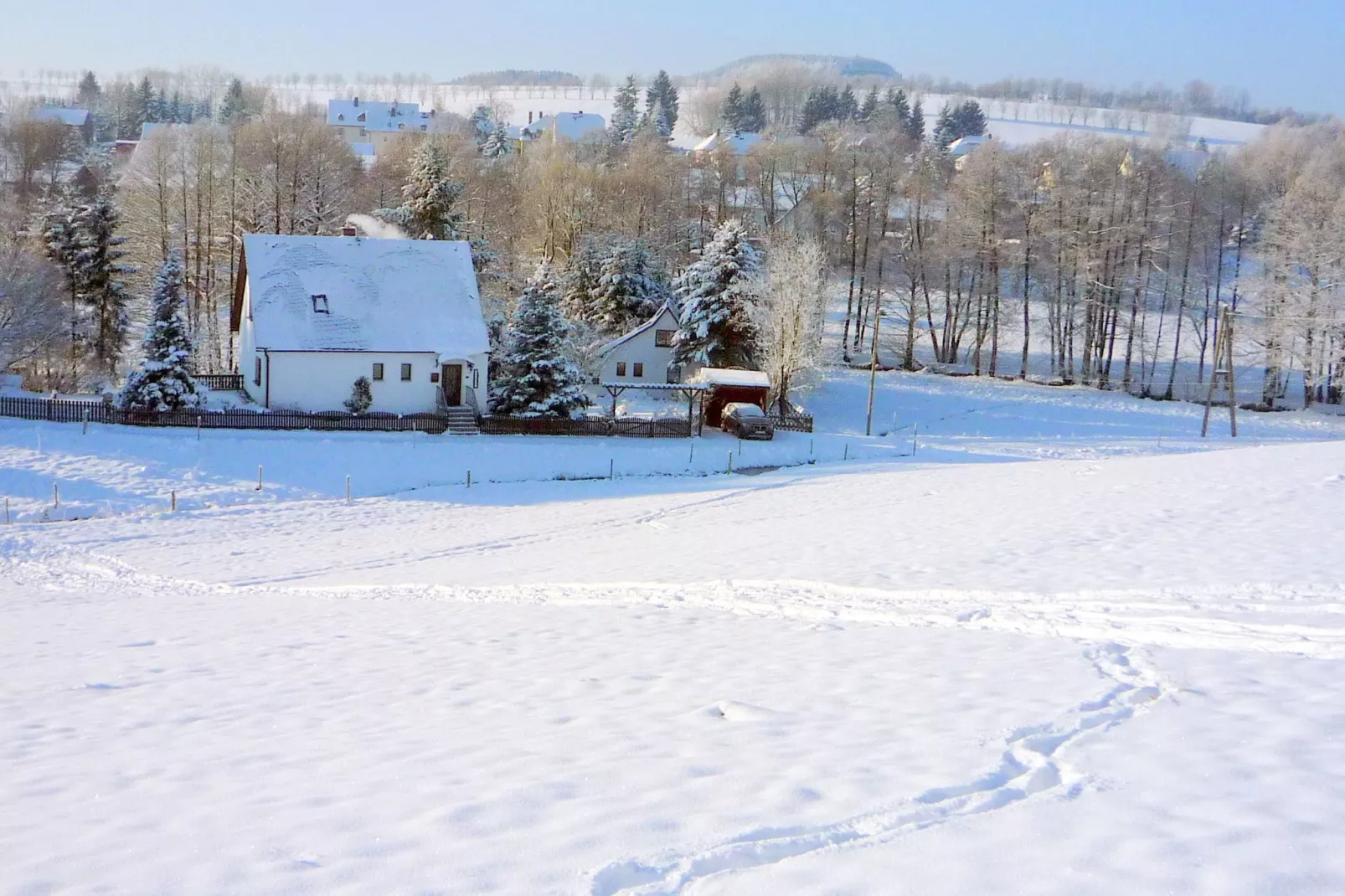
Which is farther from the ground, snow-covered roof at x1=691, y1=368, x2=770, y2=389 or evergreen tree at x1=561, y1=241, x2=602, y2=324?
evergreen tree at x1=561, y1=241, x2=602, y2=324

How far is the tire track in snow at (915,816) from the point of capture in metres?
5.66

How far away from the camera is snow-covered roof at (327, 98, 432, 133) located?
13400 cm

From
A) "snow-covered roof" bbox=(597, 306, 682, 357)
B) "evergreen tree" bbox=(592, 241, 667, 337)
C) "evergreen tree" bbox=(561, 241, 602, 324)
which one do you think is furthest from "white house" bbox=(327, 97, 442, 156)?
"snow-covered roof" bbox=(597, 306, 682, 357)

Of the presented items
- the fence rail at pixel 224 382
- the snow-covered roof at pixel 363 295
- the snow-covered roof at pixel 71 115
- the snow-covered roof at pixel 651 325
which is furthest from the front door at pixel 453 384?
the snow-covered roof at pixel 71 115

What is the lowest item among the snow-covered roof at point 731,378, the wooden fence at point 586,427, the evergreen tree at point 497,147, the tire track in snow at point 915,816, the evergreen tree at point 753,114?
the wooden fence at point 586,427

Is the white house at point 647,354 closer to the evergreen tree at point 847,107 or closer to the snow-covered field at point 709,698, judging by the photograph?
the snow-covered field at point 709,698

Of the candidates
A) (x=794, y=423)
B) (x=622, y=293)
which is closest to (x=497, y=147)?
(x=622, y=293)

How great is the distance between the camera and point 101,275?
49469 mm

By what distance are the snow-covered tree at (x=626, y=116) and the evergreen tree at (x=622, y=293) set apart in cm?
5167

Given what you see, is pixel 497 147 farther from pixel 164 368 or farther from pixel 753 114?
pixel 164 368

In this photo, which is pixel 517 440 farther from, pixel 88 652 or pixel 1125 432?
pixel 1125 432

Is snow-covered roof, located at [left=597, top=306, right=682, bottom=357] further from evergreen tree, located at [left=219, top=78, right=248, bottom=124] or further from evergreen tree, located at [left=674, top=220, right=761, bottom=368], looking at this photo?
evergreen tree, located at [left=219, top=78, right=248, bottom=124]

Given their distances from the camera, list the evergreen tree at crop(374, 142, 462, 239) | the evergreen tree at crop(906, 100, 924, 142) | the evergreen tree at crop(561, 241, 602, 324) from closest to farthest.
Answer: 1. the evergreen tree at crop(374, 142, 462, 239)
2. the evergreen tree at crop(561, 241, 602, 324)
3. the evergreen tree at crop(906, 100, 924, 142)

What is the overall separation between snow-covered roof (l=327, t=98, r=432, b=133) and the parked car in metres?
104
